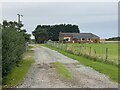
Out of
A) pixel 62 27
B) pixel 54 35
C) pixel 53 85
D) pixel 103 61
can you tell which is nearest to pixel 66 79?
pixel 53 85

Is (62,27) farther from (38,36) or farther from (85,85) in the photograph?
(85,85)

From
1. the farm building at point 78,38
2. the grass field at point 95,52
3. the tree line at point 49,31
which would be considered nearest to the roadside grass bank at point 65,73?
the grass field at point 95,52

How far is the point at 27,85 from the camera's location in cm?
1420

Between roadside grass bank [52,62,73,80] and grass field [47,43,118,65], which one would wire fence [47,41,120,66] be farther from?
roadside grass bank [52,62,73,80]

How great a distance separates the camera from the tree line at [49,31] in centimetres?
13588

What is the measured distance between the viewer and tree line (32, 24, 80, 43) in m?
136

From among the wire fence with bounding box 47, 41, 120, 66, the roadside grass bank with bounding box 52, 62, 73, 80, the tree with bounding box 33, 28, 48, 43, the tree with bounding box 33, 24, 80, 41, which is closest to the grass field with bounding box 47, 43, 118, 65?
the wire fence with bounding box 47, 41, 120, 66

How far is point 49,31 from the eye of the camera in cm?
15875

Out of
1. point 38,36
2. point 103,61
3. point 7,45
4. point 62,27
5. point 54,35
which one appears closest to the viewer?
point 7,45

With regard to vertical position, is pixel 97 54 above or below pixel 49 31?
below

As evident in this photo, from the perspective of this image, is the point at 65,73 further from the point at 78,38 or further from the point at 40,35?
the point at 78,38

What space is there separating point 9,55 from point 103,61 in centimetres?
1305

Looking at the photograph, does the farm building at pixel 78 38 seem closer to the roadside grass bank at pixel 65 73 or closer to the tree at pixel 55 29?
the tree at pixel 55 29

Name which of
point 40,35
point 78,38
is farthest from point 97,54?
point 78,38
